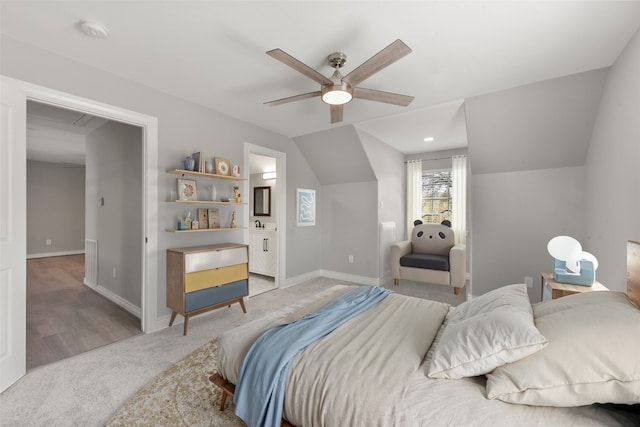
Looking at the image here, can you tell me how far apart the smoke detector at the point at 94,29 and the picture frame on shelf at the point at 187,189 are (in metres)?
1.36

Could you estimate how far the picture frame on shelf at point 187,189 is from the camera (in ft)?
9.60

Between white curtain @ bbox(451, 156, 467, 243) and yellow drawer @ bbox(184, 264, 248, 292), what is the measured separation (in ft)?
13.0

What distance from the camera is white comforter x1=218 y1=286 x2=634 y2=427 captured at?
0.96 metres

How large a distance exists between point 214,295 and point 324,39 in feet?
8.65

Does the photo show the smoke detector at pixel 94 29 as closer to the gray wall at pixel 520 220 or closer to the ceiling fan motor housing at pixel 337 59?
the ceiling fan motor housing at pixel 337 59

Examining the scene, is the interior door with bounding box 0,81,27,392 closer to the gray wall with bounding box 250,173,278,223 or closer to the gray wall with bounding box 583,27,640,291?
the gray wall with bounding box 250,173,278,223

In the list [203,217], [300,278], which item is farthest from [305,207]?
[203,217]

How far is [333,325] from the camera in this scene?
1.58m

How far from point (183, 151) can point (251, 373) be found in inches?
102

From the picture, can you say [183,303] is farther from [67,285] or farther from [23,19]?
[67,285]

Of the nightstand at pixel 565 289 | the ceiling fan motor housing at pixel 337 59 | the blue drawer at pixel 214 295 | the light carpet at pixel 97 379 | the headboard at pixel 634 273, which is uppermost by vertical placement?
the ceiling fan motor housing at pixel 337 59

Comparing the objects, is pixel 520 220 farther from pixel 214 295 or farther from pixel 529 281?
pixel 214 295

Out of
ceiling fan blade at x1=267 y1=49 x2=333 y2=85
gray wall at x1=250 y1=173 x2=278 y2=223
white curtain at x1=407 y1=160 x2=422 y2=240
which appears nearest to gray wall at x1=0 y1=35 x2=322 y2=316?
gray wall at x1=250 y1=173 x2=278 y2=223

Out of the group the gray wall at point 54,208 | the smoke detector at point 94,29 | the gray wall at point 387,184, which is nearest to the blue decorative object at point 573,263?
the gray wall at point 387,184
